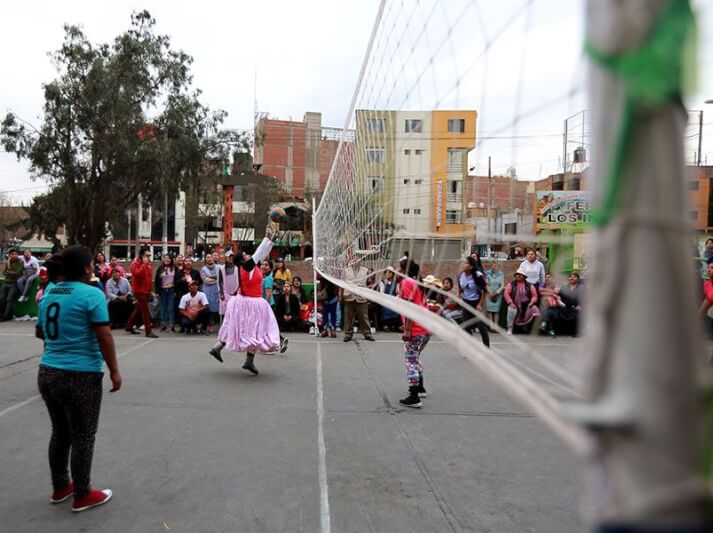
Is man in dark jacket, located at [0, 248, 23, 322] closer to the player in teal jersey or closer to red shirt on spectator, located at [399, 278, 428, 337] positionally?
the player in teal jersey

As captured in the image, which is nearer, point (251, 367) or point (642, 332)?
point (642, 332)

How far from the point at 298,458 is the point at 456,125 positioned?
8.58ft

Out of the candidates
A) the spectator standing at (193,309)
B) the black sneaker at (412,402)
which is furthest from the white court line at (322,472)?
the spectator standing at (193,309)

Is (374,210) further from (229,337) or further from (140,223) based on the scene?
(140,223)

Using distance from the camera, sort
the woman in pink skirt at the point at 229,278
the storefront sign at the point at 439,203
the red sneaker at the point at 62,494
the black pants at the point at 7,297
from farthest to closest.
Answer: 1. the black pants at the point at 7,297
2. the woman in pink skirt at the point at 229,278
3. the red sneaker at the point at 62,494
4. the storefront sign at the point at 439,203

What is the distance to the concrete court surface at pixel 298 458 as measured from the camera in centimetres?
304

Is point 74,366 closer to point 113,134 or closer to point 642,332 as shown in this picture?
point 642,332

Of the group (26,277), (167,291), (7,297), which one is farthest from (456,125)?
(7,297)

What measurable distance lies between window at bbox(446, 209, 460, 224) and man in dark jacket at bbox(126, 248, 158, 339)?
863cm

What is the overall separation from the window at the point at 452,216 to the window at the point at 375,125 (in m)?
1.64

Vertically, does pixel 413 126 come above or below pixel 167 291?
above

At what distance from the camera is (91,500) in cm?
315

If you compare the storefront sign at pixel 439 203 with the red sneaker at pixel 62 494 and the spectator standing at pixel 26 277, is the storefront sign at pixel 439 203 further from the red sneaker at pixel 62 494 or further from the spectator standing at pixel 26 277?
the spectator standing at pixel 26 277

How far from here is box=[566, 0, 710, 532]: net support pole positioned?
673 mm
